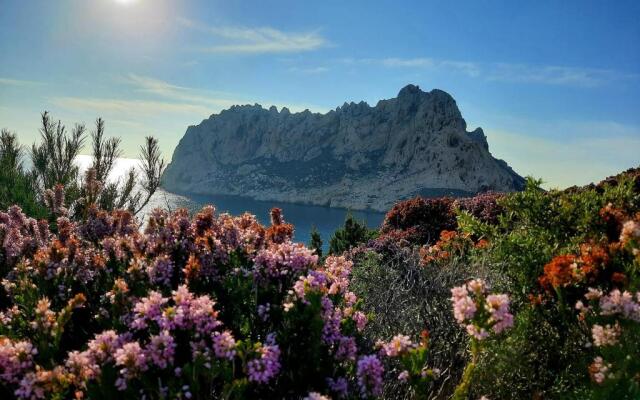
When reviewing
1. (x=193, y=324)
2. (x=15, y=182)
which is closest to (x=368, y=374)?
(x=193, y=324)

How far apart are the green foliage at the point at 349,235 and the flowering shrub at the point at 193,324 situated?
11.1 m

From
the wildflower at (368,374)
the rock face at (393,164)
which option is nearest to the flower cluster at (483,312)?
the wildflower at (368,374)

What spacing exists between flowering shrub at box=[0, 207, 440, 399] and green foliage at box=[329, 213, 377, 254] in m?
11.1

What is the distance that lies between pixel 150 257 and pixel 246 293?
1196mm

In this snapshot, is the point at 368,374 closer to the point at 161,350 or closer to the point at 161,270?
the point at 161,350

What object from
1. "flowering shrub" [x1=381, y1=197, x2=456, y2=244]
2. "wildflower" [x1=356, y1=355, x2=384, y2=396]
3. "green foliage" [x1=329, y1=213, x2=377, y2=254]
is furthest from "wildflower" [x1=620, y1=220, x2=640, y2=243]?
"green foliage" [x1=329, y1=213, x2=377, y2=254]

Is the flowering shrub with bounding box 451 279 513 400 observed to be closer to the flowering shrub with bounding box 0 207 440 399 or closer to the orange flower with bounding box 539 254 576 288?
the flowering shrub with bounding box 0 207 440 399

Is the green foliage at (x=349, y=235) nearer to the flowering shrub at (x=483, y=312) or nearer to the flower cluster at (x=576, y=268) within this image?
the flower cluster at (x=576, y=268)

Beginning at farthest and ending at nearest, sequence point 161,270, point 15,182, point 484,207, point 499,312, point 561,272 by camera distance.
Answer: point 484,207 < point 15,182 < point 561,272 < point 161,270 < point 499,312

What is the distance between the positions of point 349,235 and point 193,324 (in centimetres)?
1373

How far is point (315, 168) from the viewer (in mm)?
189625

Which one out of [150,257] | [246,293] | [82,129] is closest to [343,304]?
[246,293]

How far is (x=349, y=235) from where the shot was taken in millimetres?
16188

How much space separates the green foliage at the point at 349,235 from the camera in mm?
15758
